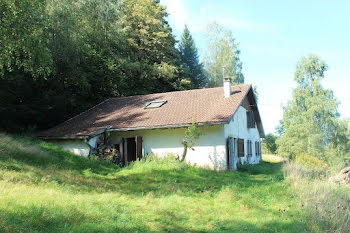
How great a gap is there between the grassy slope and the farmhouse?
2917 millimetres

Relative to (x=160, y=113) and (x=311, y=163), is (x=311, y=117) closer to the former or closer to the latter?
(x=311, y=163)

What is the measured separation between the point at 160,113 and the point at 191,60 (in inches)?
899

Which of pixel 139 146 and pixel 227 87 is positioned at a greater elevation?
pixel 227 87

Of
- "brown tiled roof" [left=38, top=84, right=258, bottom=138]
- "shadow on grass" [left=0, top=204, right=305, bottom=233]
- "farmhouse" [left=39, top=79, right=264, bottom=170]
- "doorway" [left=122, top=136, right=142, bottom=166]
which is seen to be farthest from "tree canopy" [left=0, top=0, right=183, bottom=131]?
"shadow on grass" [left=0, top=204, right=305, bottom=233]

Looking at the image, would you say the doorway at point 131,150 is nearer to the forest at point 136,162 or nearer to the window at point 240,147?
the forest at point 136,162

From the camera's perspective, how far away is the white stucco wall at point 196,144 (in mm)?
17156

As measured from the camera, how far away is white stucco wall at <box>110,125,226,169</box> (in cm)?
1716

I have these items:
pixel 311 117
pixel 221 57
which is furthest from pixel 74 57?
pixel 311 117

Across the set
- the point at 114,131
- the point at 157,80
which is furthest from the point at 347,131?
the point at 114,131

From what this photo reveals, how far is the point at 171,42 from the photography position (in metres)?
35.5

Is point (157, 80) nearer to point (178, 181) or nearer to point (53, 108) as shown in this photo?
point (53, 108)

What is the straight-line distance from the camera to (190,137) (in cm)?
1711

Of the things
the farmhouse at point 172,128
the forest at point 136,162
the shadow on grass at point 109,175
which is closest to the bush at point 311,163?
the forest at point 136,162

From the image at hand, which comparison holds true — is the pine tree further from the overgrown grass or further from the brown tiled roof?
the overgrown grass
